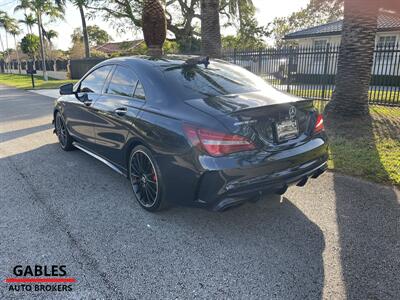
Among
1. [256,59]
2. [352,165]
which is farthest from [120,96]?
[256,59]

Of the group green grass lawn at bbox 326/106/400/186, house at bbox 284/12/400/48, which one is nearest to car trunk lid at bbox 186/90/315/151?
green grass lawn at bbox 326/106/400/186

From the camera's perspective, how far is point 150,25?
413 inches

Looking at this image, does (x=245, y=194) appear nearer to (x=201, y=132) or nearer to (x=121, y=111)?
(x=201, y=132)

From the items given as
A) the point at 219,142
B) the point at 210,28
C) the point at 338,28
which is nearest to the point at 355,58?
the point at 210,28

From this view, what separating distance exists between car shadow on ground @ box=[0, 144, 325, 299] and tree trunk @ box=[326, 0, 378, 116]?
438 cm

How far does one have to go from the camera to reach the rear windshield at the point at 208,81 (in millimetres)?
3348

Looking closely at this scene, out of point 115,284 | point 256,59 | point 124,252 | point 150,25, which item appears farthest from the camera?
point 256,59

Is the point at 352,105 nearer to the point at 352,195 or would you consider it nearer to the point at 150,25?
the point at 352,195

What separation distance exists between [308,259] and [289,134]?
3.81ft

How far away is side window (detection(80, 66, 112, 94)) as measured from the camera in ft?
14.6

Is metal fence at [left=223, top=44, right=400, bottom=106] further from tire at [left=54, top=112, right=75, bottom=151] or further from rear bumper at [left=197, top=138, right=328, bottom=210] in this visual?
rear bumper at [left=197, top=138, right=328, bottom=210]

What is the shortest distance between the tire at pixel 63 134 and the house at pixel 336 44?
903 cm

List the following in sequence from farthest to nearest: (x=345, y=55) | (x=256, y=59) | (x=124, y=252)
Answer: (x=256, y=59) → (x=345, y=55) → (x=124, y=252)

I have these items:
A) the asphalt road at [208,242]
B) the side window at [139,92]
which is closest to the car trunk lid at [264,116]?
the side window at [139,92]
